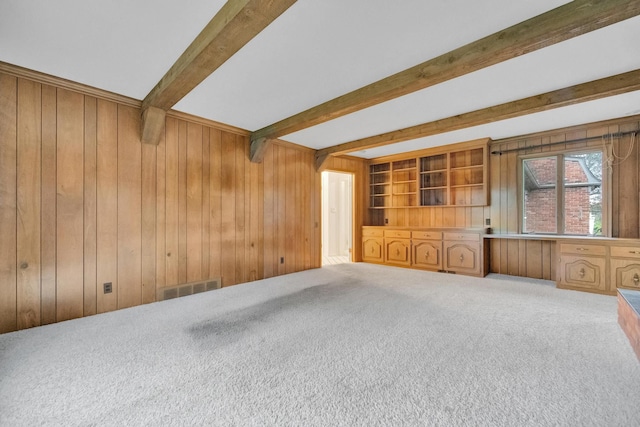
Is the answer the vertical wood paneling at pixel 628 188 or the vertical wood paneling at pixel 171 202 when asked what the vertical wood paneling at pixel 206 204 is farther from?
the vertical wood paneling at pixel 628 188

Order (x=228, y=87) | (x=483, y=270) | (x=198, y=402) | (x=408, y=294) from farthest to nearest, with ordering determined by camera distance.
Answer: (x=483, y=270) < (x=408, y=294) < (x=228, y=87) < (x=198, y=402)

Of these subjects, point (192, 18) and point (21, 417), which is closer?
point (21, 417)

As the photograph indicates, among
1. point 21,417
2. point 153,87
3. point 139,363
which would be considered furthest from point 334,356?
point 153,87

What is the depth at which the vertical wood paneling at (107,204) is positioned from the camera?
2975 mm

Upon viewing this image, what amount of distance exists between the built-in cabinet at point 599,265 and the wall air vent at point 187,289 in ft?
16.3

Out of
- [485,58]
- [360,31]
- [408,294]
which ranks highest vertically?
[360,31]

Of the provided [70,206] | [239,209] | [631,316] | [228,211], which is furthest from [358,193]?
[70,206]

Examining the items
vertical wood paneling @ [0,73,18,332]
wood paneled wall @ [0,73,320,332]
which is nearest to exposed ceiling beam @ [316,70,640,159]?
wood paneled wall @ [0,73,320,332]

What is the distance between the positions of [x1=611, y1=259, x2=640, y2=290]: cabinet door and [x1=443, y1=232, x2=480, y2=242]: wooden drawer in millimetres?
1634

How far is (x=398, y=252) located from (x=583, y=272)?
2767 millimetres

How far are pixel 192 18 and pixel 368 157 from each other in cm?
491

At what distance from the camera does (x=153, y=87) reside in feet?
9.50

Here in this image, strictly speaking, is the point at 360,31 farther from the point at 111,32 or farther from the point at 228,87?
the point at 111,32

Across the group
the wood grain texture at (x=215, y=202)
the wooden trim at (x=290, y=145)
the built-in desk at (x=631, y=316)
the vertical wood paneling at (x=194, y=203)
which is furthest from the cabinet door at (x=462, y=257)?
the vertical wood paneling at (x=194, y=203)
